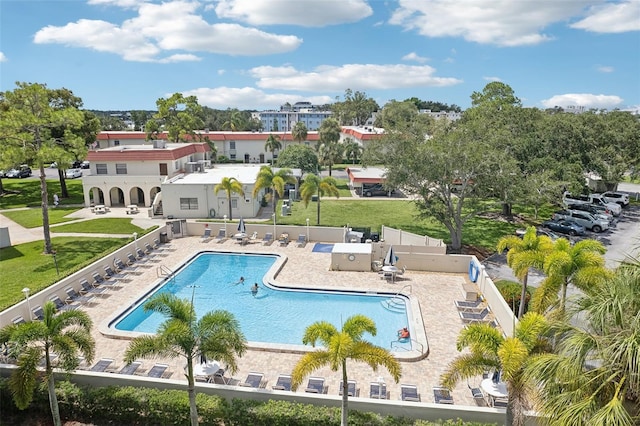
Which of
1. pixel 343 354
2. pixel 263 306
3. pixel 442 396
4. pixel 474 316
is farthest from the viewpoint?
pixel 263 306

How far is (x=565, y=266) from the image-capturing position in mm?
13016

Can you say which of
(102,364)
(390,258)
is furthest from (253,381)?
(390,258)

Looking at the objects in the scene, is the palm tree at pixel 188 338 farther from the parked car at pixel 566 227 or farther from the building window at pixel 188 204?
the parked car at pixel 566 227

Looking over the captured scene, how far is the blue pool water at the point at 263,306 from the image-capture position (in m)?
17.9

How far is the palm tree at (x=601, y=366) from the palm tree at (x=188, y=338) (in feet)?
22.1

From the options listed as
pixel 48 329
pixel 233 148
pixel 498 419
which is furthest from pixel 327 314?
pixel 233 148

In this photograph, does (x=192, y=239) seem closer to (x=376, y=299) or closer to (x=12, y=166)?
(x=12, y=166)

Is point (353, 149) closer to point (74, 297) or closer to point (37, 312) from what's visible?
point (74, 297)

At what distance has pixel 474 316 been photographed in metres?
18.0

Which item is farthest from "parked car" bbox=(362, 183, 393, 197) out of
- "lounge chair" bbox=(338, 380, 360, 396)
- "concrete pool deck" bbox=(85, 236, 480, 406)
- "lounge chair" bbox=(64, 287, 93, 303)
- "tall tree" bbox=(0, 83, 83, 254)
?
"lounge chair" bbox=(338, 380, 360, 396)

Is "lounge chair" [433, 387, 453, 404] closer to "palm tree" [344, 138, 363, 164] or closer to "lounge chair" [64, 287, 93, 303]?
"lounge chair" [64, 287, 93, 303]

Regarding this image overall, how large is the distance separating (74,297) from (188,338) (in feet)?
42.4

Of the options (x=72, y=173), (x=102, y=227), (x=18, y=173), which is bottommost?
(x=102, y=227)

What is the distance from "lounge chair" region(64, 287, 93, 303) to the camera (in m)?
19.5
